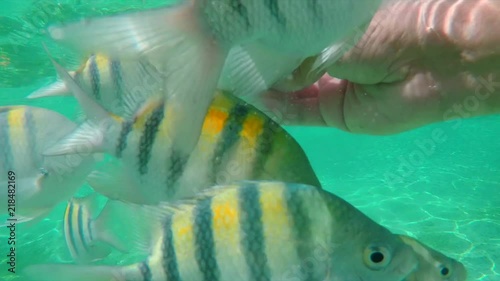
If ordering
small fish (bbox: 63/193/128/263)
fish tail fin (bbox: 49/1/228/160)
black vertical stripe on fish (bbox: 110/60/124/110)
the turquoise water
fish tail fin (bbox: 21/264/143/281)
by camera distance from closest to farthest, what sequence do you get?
1. fish tail fin (bbox: 49/1/228/160)
2. fish tail fin (bbox: 21/264/143/281)
3. black vertical stripe on fish (bbox: 110/60/124/110)
4. small fish (bbox: 63/193/128/263)
5. the turquoise water

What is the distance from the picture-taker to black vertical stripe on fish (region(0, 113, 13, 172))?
3.11 meters

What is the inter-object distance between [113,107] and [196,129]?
109cm

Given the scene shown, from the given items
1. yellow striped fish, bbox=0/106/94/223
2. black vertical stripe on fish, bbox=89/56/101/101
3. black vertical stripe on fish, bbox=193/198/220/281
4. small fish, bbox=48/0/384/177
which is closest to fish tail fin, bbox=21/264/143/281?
black vertical stripe on fish, bbox=193/198/220/281

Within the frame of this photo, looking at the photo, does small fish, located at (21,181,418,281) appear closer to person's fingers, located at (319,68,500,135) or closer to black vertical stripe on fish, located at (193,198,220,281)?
black vertical stripe on fish, located at (193,198,220,281)

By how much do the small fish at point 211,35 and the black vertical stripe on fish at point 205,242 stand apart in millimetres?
403

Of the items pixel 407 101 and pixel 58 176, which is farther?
pixel 58 176

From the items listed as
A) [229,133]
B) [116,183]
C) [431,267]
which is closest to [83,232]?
[116,183]

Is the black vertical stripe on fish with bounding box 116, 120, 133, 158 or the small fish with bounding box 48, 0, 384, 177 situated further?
the black vertical stripe on fish with bounding box 116, 120, 133, 158

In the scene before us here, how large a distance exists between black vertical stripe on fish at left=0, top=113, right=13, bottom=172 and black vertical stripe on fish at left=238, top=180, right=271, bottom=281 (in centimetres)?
237

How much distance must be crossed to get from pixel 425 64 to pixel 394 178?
47.3 feet

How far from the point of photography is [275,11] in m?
0.99

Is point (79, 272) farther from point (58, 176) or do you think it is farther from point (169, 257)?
point (58, 176)

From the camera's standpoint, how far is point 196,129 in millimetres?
1019

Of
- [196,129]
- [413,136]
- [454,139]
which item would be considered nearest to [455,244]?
[196,129]
